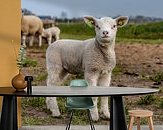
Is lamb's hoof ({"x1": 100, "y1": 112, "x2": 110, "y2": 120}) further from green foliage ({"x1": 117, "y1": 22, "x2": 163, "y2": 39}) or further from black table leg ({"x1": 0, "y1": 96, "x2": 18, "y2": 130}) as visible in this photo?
black table leg ({"x1": 0, "y1": 96, "x2": 18, "y2": 130})

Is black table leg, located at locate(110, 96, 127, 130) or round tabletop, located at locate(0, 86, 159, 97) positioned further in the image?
black table leg, located at locate(110, 96, 127, 130)

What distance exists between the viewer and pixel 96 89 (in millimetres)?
3980

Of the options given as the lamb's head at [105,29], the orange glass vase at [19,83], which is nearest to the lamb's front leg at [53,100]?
the lamb's head at [105,29]

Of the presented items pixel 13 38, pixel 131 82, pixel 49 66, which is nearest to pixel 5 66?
pixel 13 38

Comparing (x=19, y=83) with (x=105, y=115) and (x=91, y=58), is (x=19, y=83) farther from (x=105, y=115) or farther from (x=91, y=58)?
(x=105, y=115)

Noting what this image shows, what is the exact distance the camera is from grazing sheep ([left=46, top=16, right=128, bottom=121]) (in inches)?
194

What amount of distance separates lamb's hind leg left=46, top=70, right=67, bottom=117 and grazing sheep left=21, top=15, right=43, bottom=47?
0.76 meters

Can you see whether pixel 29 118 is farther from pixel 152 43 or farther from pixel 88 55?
pixel 152 43

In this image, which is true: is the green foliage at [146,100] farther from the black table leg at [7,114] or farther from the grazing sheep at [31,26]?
the black table leg at [7,114]

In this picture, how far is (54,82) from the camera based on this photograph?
5414 millimetres

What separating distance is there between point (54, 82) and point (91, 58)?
1.98 ft

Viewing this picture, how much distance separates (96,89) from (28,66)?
229 centimetres

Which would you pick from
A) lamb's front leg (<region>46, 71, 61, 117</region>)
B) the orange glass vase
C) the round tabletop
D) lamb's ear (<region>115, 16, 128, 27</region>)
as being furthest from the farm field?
the orange glass vase

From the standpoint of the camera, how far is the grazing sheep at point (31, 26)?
19.6ft
